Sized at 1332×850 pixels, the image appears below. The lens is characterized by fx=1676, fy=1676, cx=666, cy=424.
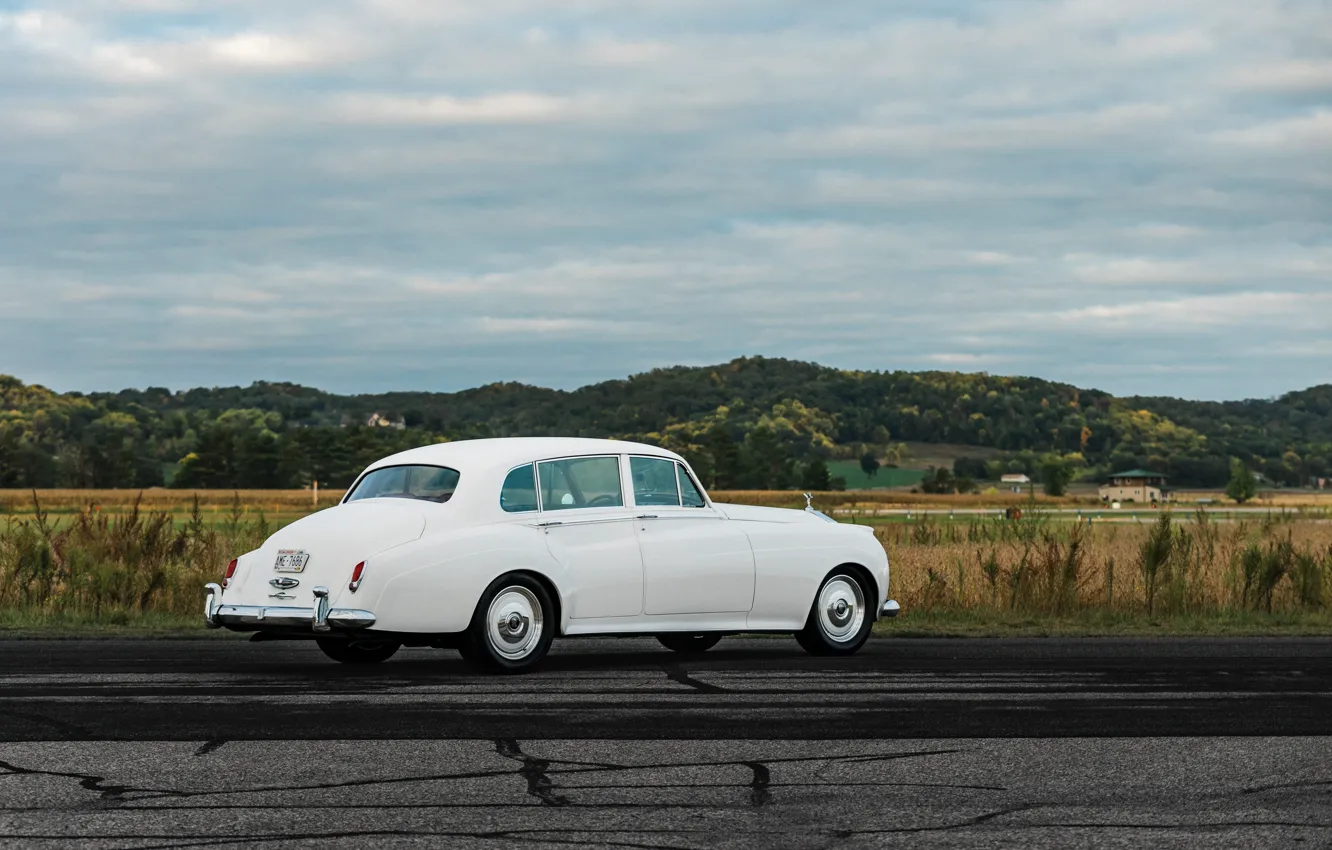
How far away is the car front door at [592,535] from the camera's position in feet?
40.7

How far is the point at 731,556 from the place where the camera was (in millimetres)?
13367

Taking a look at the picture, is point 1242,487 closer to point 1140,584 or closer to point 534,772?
point 1140,584

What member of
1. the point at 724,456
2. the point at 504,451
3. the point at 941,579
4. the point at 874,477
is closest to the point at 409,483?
the point at 504,451

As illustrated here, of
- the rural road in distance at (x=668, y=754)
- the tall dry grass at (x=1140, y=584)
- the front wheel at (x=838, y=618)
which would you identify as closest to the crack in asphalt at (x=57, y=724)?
the rural road in distance at (x=668, y=754)

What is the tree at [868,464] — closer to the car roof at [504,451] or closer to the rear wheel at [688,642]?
the rear wheel at [688,642]

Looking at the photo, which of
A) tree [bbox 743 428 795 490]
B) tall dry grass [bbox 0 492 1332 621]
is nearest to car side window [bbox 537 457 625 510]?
tall dry grass [bbox 0 492 1332 621]

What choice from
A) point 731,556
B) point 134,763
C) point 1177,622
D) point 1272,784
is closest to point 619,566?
point 731,556

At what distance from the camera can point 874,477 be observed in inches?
7549

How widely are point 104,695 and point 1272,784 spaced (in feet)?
23.2

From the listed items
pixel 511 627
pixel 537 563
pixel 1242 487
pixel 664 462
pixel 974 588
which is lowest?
pixel 974 588

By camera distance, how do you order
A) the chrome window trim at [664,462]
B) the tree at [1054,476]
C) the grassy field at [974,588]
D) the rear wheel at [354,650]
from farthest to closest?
the tree at [1054,476], the grassy field at [974,588], the rear wheel at [354,650], the chrome window trim at [664,462]

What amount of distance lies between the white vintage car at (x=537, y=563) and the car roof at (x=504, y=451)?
0.02 metres

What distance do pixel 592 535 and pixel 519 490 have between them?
0.65m

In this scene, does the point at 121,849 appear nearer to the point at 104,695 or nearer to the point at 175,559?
the point at 104,695
